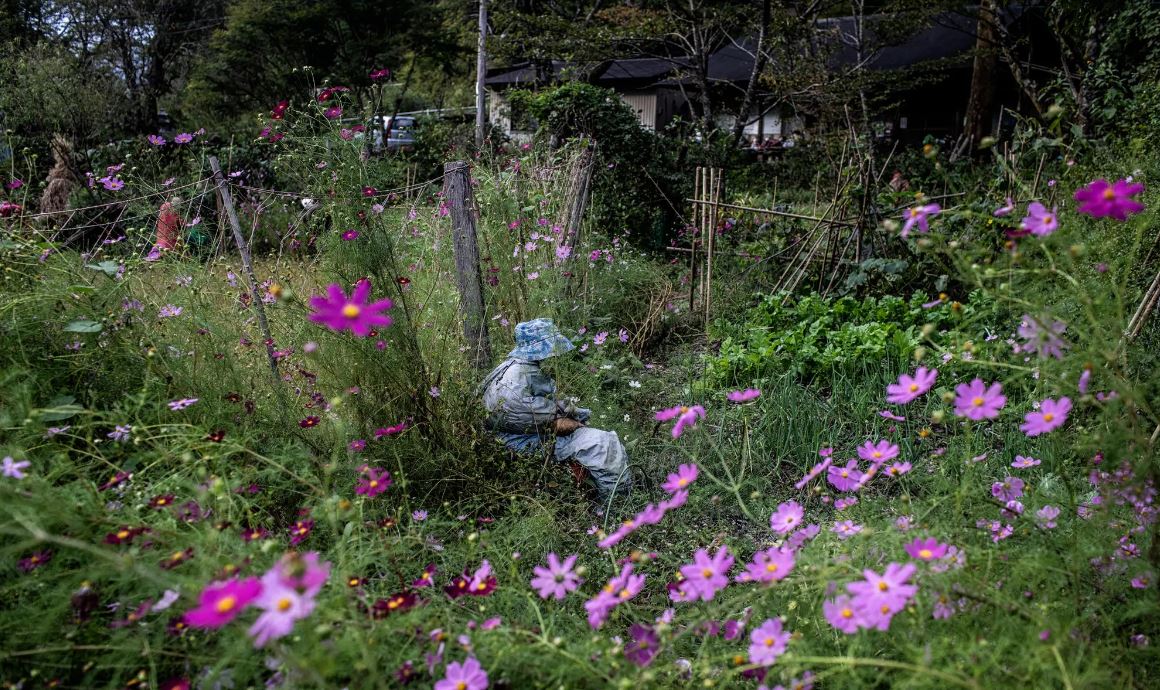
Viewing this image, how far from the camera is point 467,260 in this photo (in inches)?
117

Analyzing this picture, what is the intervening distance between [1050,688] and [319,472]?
1.71 m

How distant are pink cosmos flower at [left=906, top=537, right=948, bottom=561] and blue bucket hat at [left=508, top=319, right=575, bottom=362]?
1523 mm

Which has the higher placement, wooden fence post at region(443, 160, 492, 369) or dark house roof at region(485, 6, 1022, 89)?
dark house roof at region(485, 6, 1022, 89)

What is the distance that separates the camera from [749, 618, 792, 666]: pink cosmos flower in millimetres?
1089

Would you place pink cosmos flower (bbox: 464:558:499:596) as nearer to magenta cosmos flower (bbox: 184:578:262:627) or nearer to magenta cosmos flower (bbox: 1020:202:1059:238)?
magenta cosmos flower (bbox: 184:578:262:627)

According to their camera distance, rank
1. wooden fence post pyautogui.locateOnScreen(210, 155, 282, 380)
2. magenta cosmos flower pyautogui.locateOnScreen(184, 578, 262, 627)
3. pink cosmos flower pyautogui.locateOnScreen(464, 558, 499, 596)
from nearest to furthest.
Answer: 1. magenta cosmos flower pyautogui.locateOnScreen(184, 578, 262, 627)
2. pink cosmos flower pyautogui.locateOnScreen(464, 558, 499, 596)
3. wooden fence post pyautogui.locateOnScreen(210, 155, 282, 380)

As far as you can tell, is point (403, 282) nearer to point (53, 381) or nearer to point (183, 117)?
point (53, 381)

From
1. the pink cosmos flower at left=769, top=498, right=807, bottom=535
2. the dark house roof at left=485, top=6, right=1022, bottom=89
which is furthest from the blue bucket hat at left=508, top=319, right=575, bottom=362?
the dark house roof at left=485, top=6, right=1022, bottom=89

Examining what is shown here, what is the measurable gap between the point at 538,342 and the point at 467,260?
0.59m

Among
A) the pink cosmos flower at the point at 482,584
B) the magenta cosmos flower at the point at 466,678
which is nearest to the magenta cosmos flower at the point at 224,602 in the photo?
the magenta cosmos flower at the point at 466,678

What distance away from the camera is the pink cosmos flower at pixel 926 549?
1.15 meters

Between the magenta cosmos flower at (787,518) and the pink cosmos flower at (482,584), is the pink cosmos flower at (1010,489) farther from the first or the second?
the pink cosmos flower at (482,584)

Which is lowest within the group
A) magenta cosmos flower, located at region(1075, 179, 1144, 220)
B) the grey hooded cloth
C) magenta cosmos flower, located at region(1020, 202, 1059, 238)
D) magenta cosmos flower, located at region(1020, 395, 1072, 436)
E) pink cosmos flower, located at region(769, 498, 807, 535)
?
the grey hooded cloth

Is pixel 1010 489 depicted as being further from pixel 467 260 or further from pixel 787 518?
pixel 467 260
